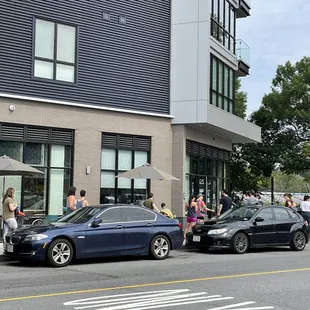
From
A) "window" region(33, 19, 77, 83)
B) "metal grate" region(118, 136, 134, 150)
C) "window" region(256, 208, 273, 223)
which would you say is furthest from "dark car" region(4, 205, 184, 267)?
"window" region(33, 19, 77, 83)

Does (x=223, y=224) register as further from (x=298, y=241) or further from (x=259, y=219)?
(x=298, y=241)

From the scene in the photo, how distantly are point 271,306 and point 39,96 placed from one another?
1226 cm

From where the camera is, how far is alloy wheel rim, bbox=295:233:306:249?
1669 centimetres

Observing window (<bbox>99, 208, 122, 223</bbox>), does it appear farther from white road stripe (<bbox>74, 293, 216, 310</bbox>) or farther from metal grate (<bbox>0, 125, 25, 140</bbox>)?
metal grate (<bbox>0, 125, 25, 140</bbox>)

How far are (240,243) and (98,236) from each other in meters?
4.78

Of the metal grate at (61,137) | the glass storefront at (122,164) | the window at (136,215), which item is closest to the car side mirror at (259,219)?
the window at (136,215)

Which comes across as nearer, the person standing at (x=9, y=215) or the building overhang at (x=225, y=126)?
the person standing at (x=9, y=215)

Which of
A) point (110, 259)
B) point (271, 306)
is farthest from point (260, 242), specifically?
point (271, 306)

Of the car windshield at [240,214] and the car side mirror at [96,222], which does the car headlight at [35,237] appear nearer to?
the car side mirror at [96,222]

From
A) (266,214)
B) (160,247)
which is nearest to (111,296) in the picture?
(160,247)

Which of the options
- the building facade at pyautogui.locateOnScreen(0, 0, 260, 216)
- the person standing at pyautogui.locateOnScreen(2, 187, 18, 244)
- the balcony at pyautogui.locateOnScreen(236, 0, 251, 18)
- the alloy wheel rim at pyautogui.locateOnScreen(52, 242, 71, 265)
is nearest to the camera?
the alloy wheel rim at pyautogui.locateOnScreen(52, 242, 71, 265)

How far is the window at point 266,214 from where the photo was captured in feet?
52.8

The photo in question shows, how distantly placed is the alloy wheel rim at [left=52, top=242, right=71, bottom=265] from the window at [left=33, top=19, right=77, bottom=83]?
25.8 feet

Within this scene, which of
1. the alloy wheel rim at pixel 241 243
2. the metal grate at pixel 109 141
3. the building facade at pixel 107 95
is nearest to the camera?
the alloy wheel rim at pixel 241 243
